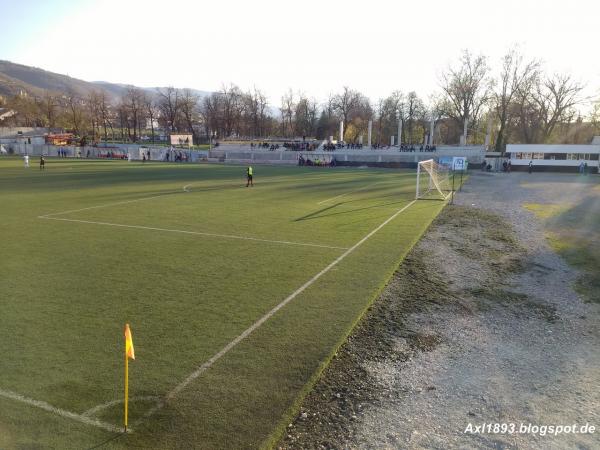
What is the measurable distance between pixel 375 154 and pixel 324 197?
39550 mm

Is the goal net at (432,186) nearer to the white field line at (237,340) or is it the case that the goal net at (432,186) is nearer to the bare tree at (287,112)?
the white field line at (237,340)

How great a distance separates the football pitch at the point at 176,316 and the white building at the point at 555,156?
3982 centimetres

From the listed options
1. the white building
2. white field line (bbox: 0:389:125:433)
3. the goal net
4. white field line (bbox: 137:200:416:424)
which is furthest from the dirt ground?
the white building

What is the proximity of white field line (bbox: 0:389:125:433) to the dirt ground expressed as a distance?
6.84 feet

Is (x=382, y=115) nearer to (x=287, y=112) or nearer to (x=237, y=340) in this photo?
(x=287, y=112)

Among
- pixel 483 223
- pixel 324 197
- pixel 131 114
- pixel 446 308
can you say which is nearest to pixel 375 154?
pixel 324 197

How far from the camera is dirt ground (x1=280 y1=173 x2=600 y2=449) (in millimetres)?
4898

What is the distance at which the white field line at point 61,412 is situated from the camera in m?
4.85

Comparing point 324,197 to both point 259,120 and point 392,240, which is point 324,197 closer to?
point 392,240

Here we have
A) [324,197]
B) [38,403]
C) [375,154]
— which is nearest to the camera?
[38,403]

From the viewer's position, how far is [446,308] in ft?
28.4

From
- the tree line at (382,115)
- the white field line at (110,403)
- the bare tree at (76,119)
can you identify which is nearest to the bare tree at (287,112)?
the tree line at (382,115)

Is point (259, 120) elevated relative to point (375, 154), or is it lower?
elevated

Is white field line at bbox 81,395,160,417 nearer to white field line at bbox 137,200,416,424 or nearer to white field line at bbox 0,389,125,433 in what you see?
white field line at bbox 0,389,125,433
